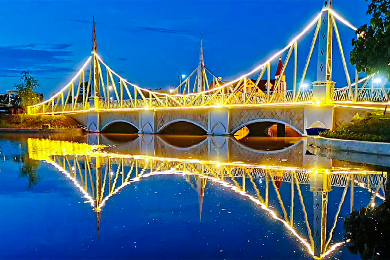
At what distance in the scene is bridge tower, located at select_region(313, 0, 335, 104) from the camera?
112 ft

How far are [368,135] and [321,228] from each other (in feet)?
48.4

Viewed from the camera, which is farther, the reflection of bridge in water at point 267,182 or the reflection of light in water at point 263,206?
the reflection of bridge in water at point 267,182

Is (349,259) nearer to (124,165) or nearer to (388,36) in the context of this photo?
(124,165)

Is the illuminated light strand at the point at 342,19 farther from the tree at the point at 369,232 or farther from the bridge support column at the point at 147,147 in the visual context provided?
the tree at the point at 369,232

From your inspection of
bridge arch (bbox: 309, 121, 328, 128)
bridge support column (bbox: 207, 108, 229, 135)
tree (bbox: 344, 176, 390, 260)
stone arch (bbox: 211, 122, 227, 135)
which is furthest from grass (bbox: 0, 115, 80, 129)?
tree (bbox: 344, 176, 390, 260)

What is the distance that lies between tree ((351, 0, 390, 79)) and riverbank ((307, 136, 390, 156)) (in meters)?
3.38

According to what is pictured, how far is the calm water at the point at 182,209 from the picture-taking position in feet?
25.3

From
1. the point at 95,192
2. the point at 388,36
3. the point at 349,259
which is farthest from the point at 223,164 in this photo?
the point at 349,259

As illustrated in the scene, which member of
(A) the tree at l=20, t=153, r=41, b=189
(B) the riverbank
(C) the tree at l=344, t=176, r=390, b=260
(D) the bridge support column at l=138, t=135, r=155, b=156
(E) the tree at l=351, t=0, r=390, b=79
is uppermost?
(E) the tree at l=351, t=0, r=390, b=79

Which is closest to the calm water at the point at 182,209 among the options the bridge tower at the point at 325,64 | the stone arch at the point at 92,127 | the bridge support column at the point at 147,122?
the bridge tower at the point at 325,64

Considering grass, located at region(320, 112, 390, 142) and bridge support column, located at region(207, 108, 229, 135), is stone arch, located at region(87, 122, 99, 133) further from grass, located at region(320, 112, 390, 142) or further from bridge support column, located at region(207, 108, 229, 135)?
grass, located at region(320, 112, 390, 142)

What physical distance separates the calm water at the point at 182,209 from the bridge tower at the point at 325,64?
1676 centimetres

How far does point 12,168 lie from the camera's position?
1867 centimetres

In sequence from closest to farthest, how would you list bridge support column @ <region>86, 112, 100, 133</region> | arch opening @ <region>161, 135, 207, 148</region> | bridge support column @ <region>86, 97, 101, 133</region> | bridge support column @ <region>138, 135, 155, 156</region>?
bridge support column @ <region>138, 135, 155, 156</region> → arch opening @ <region>161, 135, 207, 148</region> → bridge support column @ <region>86, 97, 101, 133</region> → bridge support column @ <region>86, 112, 100, 133</region>
